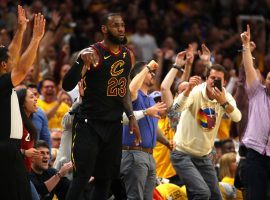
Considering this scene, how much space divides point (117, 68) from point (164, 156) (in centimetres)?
323

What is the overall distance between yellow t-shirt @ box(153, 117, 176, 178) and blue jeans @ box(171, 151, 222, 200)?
1.08m

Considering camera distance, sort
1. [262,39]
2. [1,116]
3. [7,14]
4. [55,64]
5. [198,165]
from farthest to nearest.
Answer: [262,39] → [7,14] → [55,64] → [198,165] → [1,116]

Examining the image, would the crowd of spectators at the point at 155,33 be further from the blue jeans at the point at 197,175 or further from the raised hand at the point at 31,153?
the raised hand at the point at 31,153

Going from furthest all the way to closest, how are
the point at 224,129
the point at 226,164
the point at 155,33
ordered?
the point at 155,33
the point at 224,129
the point at 226,164

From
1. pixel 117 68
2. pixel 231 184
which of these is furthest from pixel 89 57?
pixel 231 184

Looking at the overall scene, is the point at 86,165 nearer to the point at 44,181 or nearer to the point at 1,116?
the point at 1,116

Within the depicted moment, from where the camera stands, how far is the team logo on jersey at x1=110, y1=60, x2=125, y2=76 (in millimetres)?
7859

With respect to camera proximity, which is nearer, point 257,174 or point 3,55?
point 3,55

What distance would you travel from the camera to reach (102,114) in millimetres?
7816

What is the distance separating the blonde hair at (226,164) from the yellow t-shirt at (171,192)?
1229 mm

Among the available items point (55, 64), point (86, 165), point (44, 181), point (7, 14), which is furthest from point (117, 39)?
point (7, 14)

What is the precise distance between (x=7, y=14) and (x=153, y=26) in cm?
312

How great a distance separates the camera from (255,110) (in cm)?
923

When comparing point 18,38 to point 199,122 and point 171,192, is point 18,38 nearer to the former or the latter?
point 199,122
